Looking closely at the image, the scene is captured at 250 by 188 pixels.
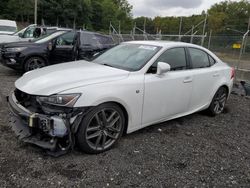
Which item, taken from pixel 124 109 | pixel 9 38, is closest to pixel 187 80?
pixel 124 109

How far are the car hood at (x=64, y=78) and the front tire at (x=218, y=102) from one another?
2468 mm

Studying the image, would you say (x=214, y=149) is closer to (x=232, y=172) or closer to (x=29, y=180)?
→ (x=232, y=172)

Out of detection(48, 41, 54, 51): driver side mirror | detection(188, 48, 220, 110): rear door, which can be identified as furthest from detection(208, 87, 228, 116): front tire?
detection(48, 41, 54, 51): driver side mirror

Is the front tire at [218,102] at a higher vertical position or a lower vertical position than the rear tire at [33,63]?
lower

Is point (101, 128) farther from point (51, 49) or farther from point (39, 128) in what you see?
point (51, 49)

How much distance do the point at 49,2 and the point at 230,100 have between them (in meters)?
50.3

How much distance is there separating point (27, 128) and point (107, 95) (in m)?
1.10

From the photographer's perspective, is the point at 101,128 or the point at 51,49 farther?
the point at 51,49

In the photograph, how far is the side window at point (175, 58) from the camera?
4032mm

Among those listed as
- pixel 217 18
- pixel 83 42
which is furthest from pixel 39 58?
pixel 217 18

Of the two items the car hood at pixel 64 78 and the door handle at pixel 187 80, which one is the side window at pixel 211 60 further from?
the car hood at pixel 64 78

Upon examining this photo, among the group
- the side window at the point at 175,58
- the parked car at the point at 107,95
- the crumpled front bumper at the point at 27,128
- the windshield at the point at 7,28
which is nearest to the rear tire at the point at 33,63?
the parked car at the point at 107,95

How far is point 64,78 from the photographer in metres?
3.28

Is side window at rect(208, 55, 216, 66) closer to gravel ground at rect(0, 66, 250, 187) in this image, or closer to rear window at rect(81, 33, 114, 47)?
gravel ground at rect(0, 66, 250, 187)
